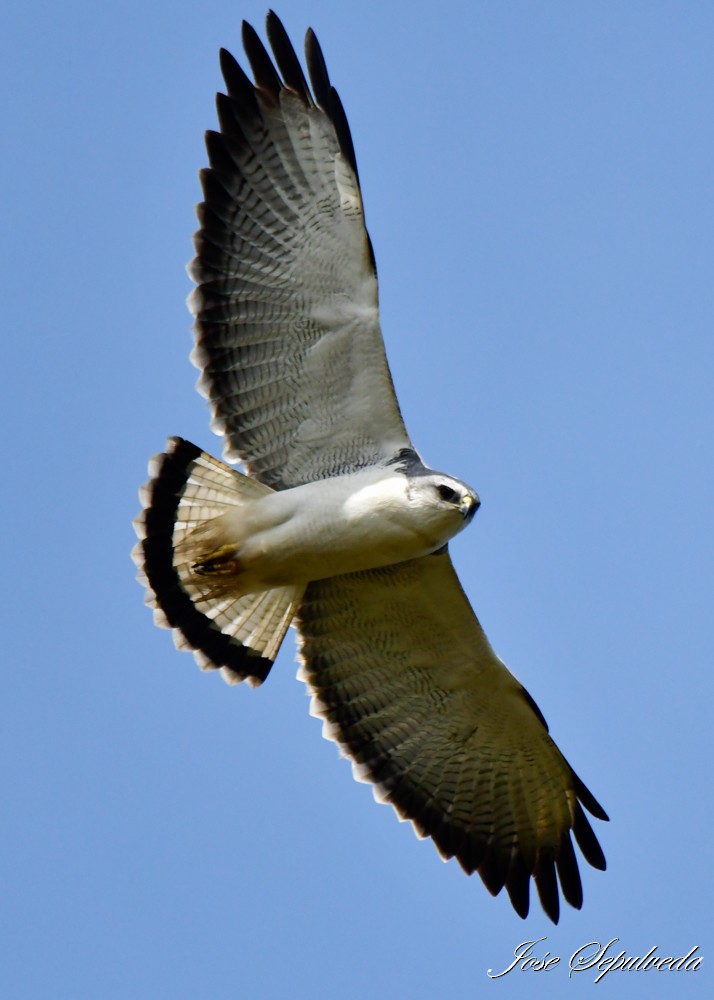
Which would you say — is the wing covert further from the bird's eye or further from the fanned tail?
the bird's eye

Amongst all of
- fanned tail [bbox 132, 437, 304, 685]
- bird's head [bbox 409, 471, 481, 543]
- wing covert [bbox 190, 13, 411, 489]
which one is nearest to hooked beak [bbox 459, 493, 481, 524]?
bird's head [bbox 409, 471, 481, 543]

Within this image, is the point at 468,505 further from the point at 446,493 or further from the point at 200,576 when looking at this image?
the point at 200,576

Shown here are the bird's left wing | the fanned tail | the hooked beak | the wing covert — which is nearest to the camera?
the hooked beak

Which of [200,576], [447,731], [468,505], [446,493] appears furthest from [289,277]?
[447,731]

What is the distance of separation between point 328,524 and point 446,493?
0.88 m

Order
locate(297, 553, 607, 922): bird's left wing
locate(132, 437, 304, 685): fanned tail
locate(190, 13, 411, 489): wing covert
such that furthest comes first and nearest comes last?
locate(297, 553, 607, 922): bird's left wing, locate(132, 437, 304, 685): fanned tail, locate(190, 13, 411, 489): wing covert

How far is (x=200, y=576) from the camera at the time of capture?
11227 millimetres

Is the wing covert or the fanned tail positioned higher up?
the wing covert

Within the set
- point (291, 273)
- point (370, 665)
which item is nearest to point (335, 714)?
point (370, 665)

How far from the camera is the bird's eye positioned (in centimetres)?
1033

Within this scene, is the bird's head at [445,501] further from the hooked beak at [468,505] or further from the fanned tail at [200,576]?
the fanned tail at [200,576]

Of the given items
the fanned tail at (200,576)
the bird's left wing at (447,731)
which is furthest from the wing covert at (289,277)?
the bird's left wing at (447,731)

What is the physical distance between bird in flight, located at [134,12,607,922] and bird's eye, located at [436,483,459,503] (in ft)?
0.04

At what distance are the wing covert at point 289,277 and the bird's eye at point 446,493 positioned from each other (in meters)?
0.66
